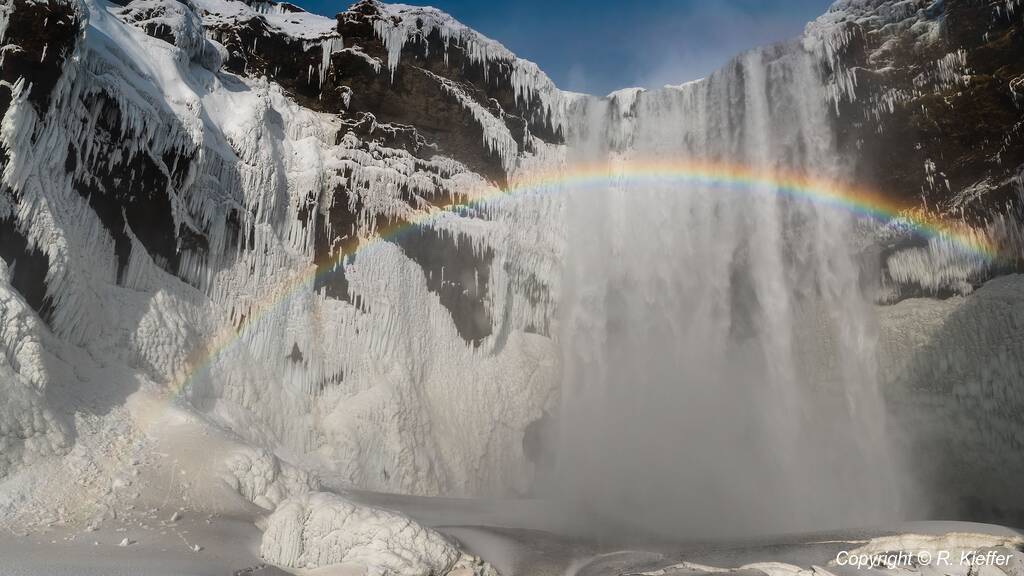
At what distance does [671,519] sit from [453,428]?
7928 mm

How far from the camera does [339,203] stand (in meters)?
20.3

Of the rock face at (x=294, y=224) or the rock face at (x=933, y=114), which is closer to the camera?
the rock face at (x=294, y=224)

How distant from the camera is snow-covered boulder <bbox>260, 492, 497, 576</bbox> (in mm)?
8336

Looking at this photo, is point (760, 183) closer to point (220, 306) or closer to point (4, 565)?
point (220, 306)

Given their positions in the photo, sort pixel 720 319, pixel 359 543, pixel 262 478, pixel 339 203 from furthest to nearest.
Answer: pixel 720 319 → pixel 339 203 → pixel 262 478 → pixel 359 543

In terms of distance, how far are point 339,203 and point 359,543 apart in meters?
13.8

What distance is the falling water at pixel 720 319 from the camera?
819 inches

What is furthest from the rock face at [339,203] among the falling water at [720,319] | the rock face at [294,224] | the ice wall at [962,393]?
the falling water at [720,319]

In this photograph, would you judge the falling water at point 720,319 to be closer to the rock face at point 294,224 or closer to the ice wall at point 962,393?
the ice wall at point 962,393

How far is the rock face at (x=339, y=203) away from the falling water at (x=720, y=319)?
3.91 feet

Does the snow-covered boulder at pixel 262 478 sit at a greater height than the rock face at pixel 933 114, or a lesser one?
lesser

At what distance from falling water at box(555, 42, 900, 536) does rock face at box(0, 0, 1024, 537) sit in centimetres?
119

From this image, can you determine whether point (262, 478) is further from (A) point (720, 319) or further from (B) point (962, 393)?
(B) point (962, 393)

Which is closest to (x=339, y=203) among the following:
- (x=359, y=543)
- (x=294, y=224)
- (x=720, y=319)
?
(x=294, y=224)
